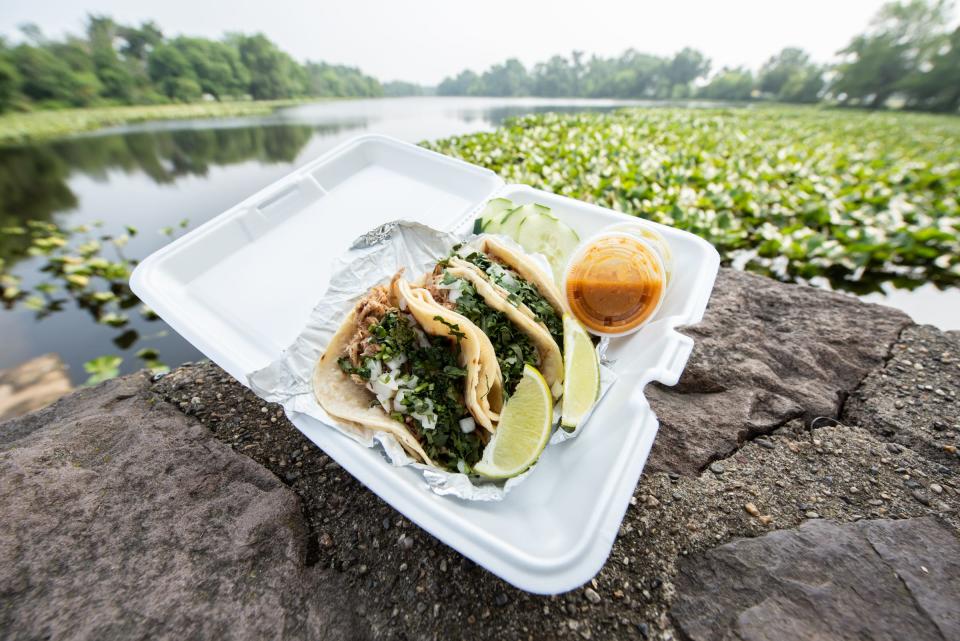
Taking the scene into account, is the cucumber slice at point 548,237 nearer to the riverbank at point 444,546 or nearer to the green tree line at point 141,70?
the riverbank at point 444,546

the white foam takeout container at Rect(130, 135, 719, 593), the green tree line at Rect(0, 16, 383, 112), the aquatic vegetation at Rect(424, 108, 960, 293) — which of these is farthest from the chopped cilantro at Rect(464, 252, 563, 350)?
the green tree line at Rect(0, 16, 383, 112)

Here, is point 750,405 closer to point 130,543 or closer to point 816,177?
point 130,543

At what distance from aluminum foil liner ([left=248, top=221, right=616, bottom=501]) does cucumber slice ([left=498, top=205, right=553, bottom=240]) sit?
0.21m

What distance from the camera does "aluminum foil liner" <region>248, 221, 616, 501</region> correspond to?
96 centimetres

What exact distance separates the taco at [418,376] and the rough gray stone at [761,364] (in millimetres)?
653

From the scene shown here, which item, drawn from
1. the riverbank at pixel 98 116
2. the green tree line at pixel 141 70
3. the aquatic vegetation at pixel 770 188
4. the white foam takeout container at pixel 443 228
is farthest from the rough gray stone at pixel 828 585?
the green tree line at pixel 141 70

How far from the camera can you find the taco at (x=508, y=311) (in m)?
1.28

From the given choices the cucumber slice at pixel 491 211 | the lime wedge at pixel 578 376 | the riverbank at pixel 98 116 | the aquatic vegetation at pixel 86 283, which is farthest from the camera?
the riverbank at pixel 98 116

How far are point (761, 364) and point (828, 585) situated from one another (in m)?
0.85

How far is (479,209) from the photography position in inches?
73.0

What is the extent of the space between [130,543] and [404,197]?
1.59 metres

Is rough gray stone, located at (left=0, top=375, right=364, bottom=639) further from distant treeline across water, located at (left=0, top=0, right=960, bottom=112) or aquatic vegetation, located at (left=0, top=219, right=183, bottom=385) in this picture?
distant treeline across water, located at (left=0, top=0, right=960, bottom=112)

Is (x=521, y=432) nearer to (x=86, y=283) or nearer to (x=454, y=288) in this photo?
(x=454, y=288)

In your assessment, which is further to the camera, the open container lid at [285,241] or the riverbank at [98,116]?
the riverbank at [98,116]
